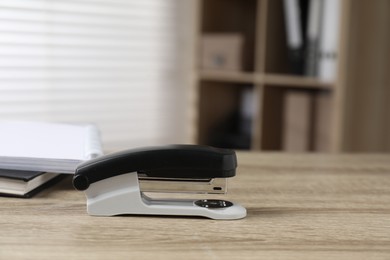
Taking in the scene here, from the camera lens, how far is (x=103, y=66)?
2.98m

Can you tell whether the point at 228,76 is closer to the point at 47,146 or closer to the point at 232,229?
the point at 47,146

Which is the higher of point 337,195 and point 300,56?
point 300,56

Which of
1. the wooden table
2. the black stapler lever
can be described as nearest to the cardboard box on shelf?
the wooden table

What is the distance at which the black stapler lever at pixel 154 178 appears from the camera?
2.57 feet

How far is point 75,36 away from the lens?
9.50 ft

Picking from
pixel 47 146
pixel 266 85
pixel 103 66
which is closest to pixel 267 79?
pixel 266 85

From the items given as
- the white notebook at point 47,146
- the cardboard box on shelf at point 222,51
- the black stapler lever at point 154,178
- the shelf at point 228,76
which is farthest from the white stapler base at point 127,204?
the cardboard box on shelf at point 222,51

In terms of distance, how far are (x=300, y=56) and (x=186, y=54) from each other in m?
0.86

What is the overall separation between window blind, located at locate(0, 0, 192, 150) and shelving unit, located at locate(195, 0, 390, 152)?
196 mm

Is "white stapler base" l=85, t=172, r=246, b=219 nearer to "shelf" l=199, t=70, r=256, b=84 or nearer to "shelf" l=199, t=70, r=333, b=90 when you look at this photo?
"shelf" l=199, t=70, r=333, b=90

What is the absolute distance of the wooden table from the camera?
0.67 meters

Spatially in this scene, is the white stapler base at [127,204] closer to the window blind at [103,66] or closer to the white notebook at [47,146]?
the white notebook at [47,146]

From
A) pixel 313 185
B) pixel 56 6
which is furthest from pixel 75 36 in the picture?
pixel 313 185

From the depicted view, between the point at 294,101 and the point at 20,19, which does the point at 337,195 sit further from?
the point at 20,19
